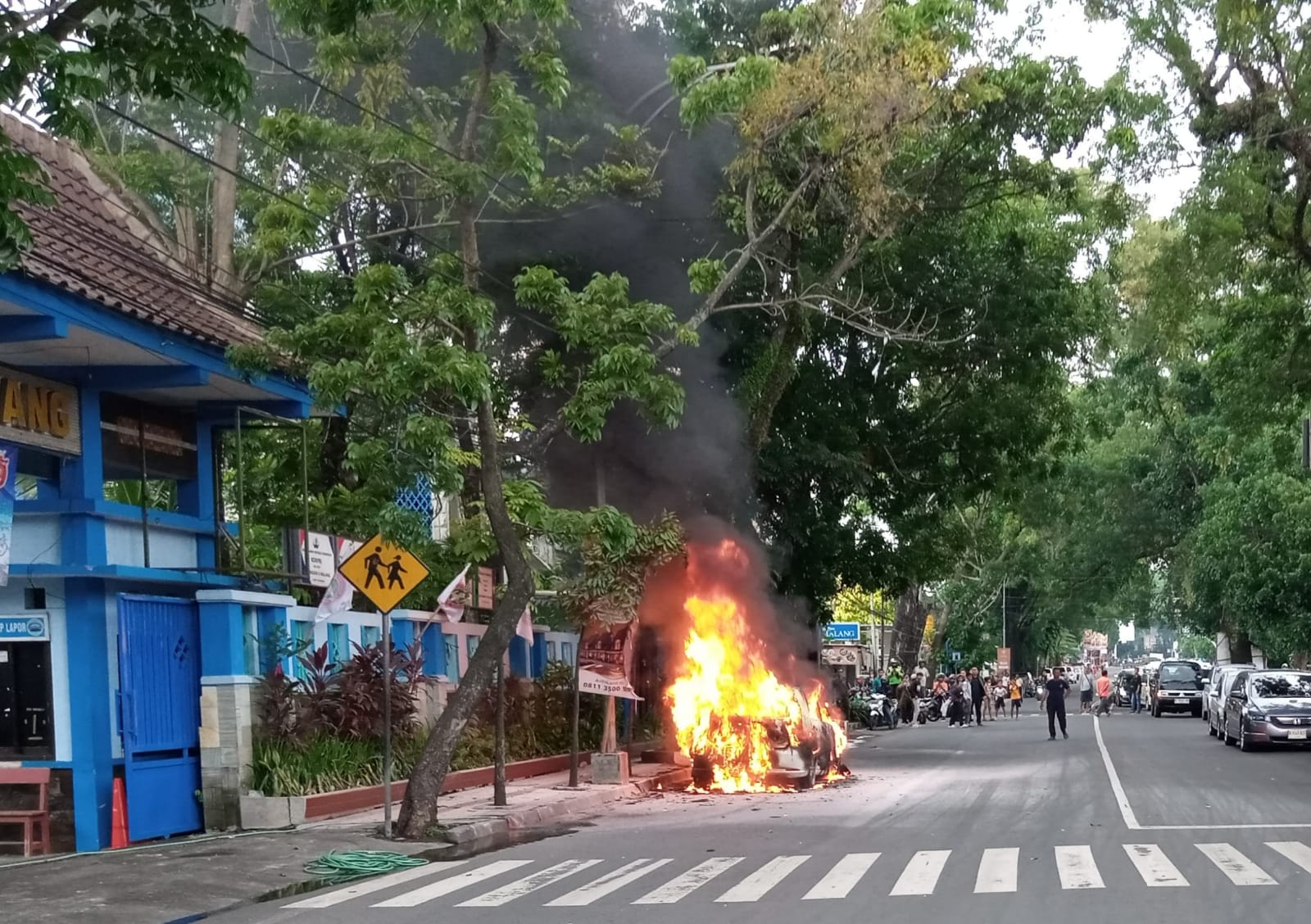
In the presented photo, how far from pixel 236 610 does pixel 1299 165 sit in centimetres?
1602

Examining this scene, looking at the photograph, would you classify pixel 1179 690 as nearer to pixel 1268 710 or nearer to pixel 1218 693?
pixel 1218 693

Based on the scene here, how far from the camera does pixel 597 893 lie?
37.2 feet

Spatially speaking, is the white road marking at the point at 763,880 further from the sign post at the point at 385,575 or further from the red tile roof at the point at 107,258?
the red tile roof at the point at 107,258

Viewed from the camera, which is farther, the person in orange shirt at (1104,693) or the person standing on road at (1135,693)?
the person standing on road at (1135,693)

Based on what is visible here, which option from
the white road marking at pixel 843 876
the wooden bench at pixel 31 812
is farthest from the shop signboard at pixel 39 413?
the white road marking at pixel 843 876

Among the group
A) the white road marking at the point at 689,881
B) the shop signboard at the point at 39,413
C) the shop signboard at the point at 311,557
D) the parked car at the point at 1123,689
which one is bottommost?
the parked car at the point at 1123,689

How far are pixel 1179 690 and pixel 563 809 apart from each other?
122 ft

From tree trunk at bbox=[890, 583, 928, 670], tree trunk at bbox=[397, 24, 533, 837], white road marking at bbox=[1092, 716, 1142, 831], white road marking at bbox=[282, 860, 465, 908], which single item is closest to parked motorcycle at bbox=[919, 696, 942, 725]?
tree trunk at bbox=[890, 583, 928, 670]

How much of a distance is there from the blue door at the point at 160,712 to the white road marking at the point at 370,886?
11.1 ft

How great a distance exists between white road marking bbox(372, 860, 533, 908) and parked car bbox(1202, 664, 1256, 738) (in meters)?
22.4

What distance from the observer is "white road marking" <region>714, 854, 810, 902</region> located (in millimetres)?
10930

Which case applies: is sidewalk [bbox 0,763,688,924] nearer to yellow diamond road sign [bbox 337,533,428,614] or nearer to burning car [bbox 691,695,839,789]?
yellow diamond road sign [bbox 337,533,428,614]

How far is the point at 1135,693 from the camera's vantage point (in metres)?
60.5

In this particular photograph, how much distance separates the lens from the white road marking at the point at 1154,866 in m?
11.1
